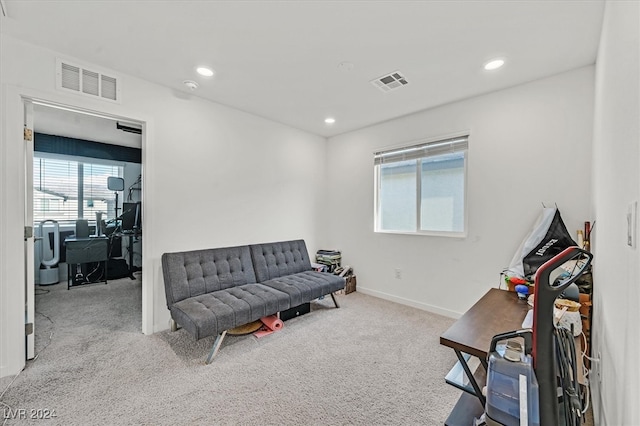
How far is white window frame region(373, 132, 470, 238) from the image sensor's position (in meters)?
3.06

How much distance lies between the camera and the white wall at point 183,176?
199cm

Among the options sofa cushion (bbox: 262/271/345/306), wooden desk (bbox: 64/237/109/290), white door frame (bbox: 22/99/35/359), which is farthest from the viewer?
wooden desk (bbox: 64/237/109/290)

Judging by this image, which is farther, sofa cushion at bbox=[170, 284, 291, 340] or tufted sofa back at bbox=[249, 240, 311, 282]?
tufted sofa back at bbox=[249, 240, 311, 282]

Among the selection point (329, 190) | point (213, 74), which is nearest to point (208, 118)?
point (213, 74)

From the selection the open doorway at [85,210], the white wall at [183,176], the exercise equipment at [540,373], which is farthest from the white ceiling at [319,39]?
the open doorway at [85,210]

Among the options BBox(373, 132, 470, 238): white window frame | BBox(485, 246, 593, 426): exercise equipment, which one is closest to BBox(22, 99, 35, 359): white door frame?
BBox(485, 246, 593, 426): exercise equipment

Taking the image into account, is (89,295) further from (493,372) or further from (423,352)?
(493,372)

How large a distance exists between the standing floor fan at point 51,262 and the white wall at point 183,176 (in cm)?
305

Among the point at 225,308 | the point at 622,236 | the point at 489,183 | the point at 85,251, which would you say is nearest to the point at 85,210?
the point at 85,251

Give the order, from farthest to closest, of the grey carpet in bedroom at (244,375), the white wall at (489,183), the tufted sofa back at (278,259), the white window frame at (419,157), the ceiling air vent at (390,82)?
the tufted sofa back at (278,259), the white window frame at (419,157), the ceiling air vent at (390,82), the white wall at (489,183), the grey carpet in bedroom at (244,375)

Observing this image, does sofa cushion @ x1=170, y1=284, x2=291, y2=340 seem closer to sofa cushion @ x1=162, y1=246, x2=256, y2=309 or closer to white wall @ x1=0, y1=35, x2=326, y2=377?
sofa cushion @ x1=162, y1=246, x2=256, y2=309

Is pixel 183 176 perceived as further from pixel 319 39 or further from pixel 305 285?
pixel 319 39

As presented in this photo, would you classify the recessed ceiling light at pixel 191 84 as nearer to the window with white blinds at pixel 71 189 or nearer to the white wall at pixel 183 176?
the white wall at pixel 183 176

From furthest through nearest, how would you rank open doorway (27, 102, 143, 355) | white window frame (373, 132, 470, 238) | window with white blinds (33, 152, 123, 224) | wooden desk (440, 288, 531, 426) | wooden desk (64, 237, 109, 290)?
window with white blinds (33, 152, 123, 224)
wooden desk (64, 237, 109, 290)
open doorway (27, 102, 143, 355)
white window frame (373, 132, 470, 238)
wooden desk (440, 288, 531, 426)
